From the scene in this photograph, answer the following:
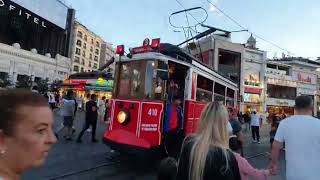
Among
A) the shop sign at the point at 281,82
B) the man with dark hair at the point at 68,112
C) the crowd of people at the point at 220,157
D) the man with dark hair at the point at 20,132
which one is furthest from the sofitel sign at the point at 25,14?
the man with dark hair at the point at 20,132

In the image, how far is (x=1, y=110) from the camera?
1.65 metres

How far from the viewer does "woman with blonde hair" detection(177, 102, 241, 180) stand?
3273 mm

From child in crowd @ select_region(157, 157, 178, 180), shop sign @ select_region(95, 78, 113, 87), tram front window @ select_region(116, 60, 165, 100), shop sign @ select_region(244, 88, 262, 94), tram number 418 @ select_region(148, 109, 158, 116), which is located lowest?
child in crowd @ select_region(157, 157, 178, 180)

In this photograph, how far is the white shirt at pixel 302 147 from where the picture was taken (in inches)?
171

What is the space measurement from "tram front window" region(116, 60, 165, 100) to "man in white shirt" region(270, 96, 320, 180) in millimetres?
5341

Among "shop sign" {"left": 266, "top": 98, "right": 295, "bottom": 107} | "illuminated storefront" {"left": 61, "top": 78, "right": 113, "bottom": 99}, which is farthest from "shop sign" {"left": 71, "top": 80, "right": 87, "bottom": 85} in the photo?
"shop sign" {"left": 266, "top": 98, "right": 295, "bottom": 107}

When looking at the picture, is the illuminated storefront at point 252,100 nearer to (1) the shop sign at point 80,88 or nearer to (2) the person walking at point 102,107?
(1) the shop sign at point 80,88

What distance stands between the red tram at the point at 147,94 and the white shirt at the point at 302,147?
522 centimetres

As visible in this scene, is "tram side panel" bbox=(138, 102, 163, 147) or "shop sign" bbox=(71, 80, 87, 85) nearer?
"tram side panel" bbox=(138, 102, 163, 147)

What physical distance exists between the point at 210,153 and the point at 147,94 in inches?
261

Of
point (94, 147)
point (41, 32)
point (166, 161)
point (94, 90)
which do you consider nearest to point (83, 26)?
point (41, 32)

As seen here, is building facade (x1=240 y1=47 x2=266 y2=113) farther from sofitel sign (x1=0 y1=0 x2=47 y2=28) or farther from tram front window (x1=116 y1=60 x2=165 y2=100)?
tram front window (x1=116 y1=60 x2=165 y2=100)

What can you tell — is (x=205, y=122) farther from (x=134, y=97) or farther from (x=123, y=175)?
(x=134, y=97)

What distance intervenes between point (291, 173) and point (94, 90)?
47193mm
